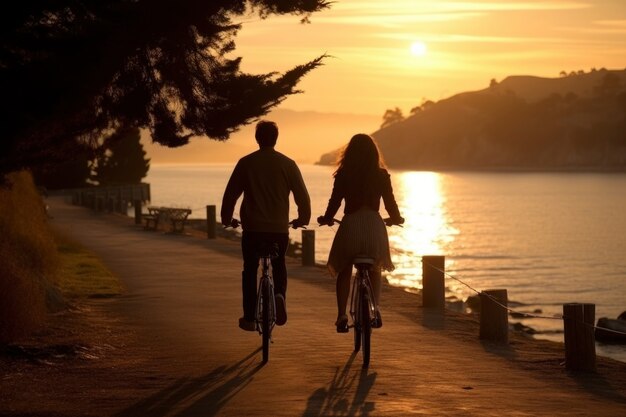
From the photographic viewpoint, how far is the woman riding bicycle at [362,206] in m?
10.5

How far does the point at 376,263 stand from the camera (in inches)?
414

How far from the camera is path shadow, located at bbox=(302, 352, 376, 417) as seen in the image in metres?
8.46

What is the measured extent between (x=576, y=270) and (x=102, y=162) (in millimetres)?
54795

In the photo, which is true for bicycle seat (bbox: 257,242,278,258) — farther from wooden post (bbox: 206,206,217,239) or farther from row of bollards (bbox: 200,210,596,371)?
wooden post (bbox: 206,206,217,239)

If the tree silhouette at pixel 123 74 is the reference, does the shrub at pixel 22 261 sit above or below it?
below

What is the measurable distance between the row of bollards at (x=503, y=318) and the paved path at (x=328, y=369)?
0.82 feet

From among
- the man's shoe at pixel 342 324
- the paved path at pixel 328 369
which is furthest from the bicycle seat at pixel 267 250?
the paved path at pixel 328 369

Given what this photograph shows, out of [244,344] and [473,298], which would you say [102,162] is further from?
[244,344]

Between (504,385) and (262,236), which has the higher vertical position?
(262,236)

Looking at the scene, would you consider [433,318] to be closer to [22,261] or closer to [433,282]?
[433,282]

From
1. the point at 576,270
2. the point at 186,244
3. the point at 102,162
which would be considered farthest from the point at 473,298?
the point at 102,162

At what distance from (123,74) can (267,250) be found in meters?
2.83

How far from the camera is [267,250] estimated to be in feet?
34.4

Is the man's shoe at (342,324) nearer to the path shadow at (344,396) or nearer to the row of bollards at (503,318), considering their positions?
the path shadow at (344,396)
